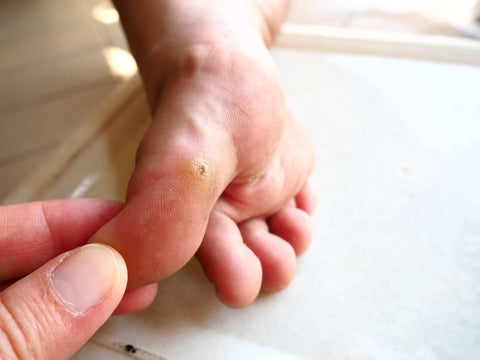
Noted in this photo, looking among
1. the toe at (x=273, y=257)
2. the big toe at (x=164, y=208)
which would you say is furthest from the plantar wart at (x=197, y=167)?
the toe at (x=273, y=257)

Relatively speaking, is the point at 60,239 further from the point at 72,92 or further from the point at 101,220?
the point at 72,92

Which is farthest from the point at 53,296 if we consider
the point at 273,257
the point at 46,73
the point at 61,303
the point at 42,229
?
the point at 46,73

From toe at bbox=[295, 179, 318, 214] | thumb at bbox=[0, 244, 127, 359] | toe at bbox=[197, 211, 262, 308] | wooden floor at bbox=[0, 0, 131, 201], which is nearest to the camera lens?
thumb at bbox=[0, 244, 127, 359]

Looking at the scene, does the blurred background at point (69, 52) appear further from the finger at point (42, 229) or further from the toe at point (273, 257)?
the toe at point (273, 257)

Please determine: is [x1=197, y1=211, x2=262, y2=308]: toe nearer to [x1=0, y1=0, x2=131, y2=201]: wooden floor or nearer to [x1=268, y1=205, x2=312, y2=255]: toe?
[x1=268, y1=205, x2=312, y2=255]: toe

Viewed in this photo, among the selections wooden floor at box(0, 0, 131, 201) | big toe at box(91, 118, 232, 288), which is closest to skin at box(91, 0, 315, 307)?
big toe at box(91, 118, 232, 288)

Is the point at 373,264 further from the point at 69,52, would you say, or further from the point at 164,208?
the point at 69,52
